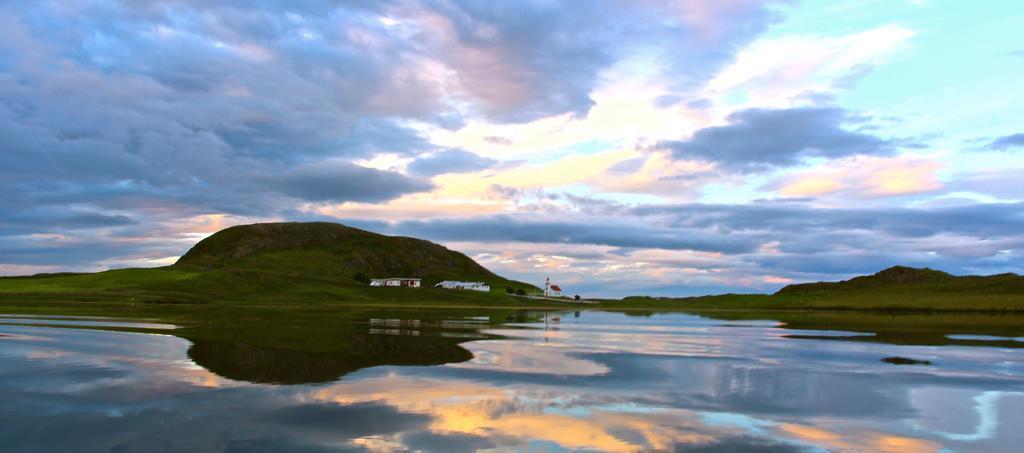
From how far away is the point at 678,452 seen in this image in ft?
49.9

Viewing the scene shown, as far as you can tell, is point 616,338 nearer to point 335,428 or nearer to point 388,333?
point 388,333

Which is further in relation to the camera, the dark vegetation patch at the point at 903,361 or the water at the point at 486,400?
the dark vegetation patch at the point at 903,361

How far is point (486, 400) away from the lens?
21.5 m

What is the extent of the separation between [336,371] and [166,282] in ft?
422

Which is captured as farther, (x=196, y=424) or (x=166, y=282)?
(x=166, y=282)

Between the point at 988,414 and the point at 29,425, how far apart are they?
28275 millimetres

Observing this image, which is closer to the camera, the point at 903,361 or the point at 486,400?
the point at 486,400

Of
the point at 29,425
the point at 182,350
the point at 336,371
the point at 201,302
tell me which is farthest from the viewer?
the point at 201,302

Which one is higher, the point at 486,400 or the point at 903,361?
the point at 903,361

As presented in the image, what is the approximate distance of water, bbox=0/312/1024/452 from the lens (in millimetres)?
16125

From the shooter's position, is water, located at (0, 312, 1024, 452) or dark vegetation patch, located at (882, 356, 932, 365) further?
dark vegetation patch, located at (882, 356, 932, 365)

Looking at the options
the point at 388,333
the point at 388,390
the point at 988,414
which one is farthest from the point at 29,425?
the point at 388,333

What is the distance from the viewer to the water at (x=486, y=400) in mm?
16125

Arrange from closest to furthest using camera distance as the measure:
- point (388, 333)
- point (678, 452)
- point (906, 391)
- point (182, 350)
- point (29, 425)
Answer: point (678, 452)
point (29, 425)
point (906, 391)
point (182, 350)
point (388, 333)
